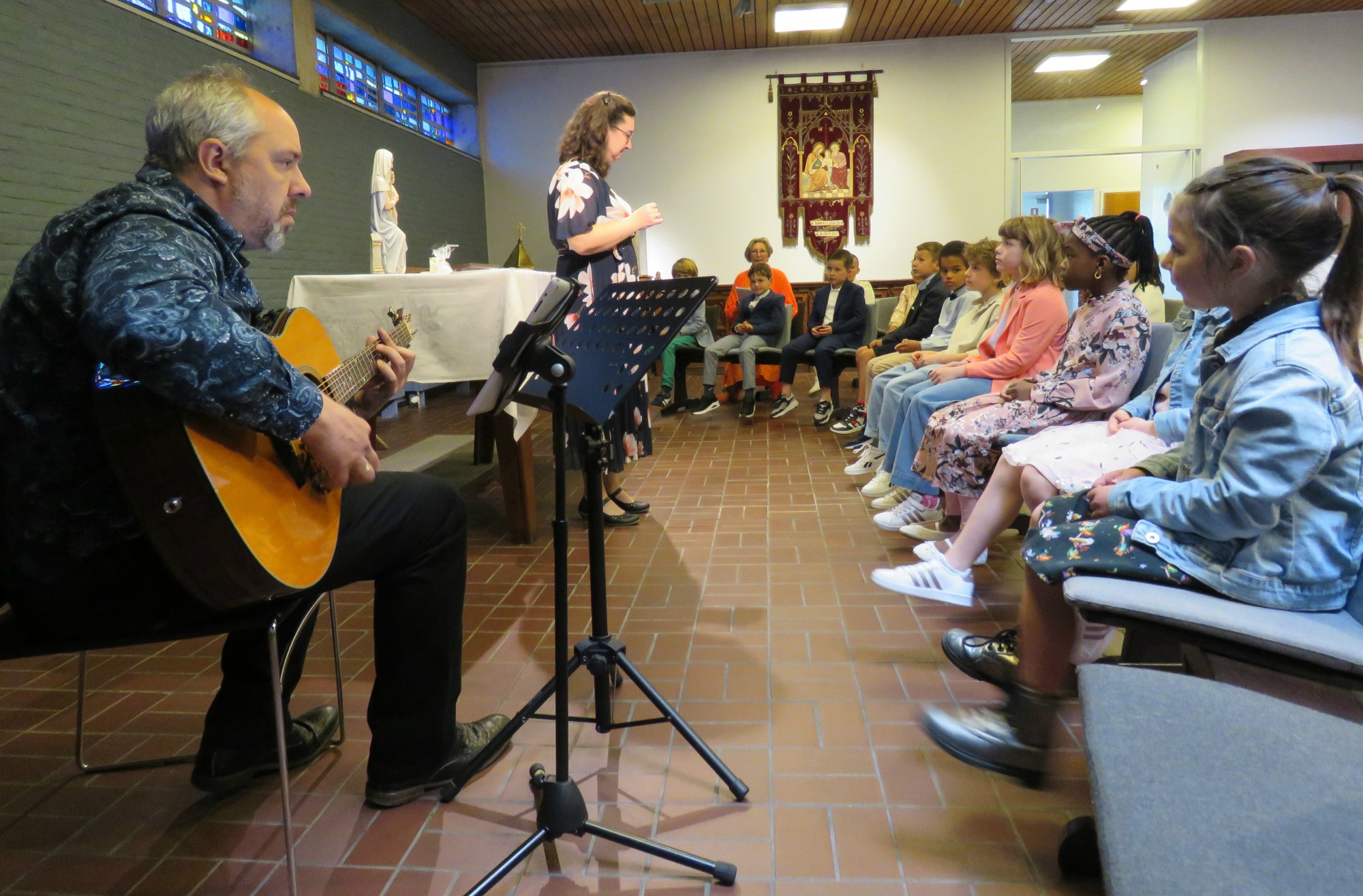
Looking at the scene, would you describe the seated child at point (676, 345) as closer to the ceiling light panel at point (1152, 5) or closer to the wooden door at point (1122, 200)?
the ceiling light panel at point (1152, 5)

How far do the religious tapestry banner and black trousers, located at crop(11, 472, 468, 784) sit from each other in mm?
9312

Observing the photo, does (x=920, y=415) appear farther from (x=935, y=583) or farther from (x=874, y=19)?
(x=874, y=19)

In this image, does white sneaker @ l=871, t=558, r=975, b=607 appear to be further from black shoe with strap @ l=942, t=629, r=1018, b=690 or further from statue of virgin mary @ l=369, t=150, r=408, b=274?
statue of virgin mary @ l=369, t=150, r=408, b=274

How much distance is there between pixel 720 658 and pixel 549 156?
952 centimetres

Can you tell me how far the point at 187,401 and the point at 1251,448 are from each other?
165 centimetres

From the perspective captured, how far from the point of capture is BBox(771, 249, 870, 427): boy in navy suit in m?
7.01

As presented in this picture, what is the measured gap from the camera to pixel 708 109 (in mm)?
10625

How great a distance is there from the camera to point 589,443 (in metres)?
1.81

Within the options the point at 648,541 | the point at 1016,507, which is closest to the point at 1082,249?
the point at 1016,507

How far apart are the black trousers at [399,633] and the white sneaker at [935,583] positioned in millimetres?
1264

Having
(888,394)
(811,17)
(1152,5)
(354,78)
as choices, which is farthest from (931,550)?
(1152,5)

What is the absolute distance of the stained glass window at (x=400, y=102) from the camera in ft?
29.5

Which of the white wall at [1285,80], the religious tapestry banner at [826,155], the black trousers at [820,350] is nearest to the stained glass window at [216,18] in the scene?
the black trousers at [820,350]

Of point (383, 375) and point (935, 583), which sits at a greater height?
point (383, 375)
